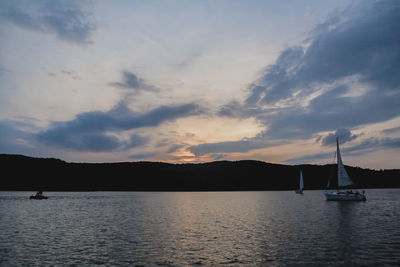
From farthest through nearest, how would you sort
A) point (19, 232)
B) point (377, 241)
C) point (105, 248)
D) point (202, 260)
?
point (19, 232) < point (377, 241) < point (105, 248) < point (202, 260)

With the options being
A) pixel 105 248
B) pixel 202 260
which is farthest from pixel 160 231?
pixel 202 260

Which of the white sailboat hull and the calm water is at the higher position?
the white sailboat hull

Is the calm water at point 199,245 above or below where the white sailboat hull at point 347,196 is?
below

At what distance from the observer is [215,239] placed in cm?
3481

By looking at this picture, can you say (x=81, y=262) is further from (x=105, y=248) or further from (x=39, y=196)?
(x=39, y=196)

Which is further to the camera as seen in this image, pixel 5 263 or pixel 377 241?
pixel 377 241

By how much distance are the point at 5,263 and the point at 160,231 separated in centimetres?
2023

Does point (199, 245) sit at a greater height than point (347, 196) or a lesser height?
lesser

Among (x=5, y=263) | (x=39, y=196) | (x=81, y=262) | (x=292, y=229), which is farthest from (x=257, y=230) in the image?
(x=39, y=196)

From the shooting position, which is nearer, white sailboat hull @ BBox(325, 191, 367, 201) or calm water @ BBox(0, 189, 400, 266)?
calm water @ BBox(0, 189, 400, 266)

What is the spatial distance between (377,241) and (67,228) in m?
39.0

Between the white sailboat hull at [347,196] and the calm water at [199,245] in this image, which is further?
the white sailboat hull at [347,196]

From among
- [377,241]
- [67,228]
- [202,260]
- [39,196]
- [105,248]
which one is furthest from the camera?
[39,196]

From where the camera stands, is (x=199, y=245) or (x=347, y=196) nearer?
(x=199, y=245)
